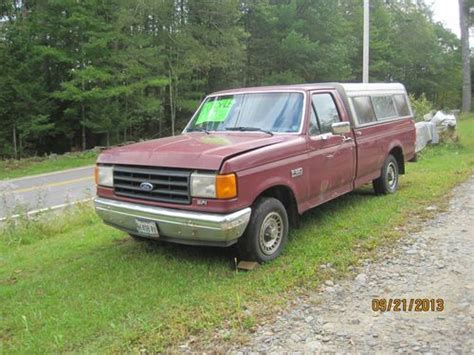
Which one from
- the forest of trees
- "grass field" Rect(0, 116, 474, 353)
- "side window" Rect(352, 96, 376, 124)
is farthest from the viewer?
the forest of trees

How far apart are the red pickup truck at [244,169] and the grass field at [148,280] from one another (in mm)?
399

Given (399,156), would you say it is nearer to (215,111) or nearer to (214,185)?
(215,111)

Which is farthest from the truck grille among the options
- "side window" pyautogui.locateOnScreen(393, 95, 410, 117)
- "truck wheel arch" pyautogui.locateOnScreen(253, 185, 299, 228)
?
"side window" pyautogui.locateOnScreen(393, 95, 410, 117)

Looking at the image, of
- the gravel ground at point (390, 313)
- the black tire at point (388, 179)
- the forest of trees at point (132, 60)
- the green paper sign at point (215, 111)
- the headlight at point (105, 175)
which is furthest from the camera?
the forest of trees at point (132, 60)

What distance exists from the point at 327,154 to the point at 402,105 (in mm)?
3440

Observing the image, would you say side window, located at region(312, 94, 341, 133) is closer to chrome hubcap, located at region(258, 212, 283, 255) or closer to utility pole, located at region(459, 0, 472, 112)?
chrome hubcap, located at region(258, 212, 283, 255)

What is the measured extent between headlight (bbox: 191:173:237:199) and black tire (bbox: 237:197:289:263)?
19.4 inches

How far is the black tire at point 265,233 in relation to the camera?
4.66m

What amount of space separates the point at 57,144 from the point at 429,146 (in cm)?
1963

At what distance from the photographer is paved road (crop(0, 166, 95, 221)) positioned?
10.7m

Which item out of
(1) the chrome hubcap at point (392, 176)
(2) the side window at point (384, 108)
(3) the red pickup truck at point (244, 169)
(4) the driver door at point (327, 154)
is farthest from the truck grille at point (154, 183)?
(1) the chrome hubcap at point (392, 176)

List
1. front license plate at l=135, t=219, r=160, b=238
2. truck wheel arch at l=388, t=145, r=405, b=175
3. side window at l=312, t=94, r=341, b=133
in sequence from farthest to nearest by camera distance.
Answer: truck wheel arch at l=388, t=145, r=405, b=175
side window at l=312, t=94, r=341, b=133
front license plate at l=135, t=219, r=160, b=238

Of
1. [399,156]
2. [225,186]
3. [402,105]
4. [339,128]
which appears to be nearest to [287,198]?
[339,128]

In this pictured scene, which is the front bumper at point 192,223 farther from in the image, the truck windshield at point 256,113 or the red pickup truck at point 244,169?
the truck windshield at point 256,113
